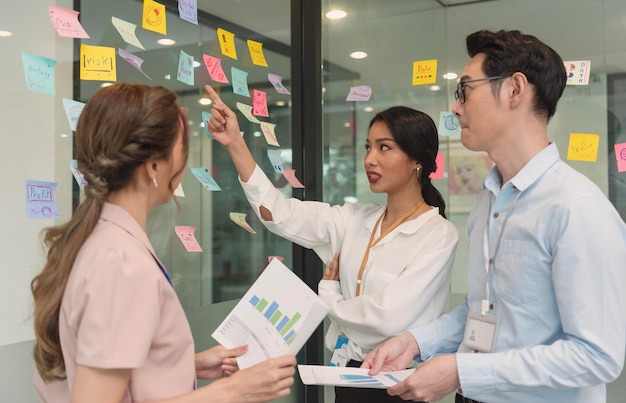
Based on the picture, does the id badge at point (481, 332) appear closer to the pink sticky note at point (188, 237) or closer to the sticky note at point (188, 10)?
the pink sticky note at point (188, 237)

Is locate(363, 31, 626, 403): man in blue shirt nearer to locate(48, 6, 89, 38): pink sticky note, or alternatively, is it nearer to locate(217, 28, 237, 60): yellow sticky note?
locate(48, 6, 89, 38): pink sticky note

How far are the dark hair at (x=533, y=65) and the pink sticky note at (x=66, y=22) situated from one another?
1.23 meters

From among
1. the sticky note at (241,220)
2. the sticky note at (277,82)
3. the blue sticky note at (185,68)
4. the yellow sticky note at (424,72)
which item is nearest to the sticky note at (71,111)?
the blue sticky note at (185,68)

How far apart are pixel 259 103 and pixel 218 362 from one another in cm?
168

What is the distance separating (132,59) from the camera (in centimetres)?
221

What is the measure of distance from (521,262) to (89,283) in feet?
3.04

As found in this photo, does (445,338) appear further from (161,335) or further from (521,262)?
(161,335)

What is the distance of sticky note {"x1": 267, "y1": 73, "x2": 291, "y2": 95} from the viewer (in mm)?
3027

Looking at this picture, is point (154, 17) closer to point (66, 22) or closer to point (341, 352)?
point (66, 22)

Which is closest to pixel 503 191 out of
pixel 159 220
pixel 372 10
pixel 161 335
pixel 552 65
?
pixel 552 65

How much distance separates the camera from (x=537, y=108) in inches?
62.2

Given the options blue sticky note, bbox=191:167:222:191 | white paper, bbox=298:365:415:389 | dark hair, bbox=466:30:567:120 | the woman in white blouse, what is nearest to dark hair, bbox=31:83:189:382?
white paper, bbox=298:365:415:389

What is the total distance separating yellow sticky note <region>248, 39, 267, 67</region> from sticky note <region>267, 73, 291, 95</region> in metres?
0.07

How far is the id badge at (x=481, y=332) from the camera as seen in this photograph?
1.50 m
